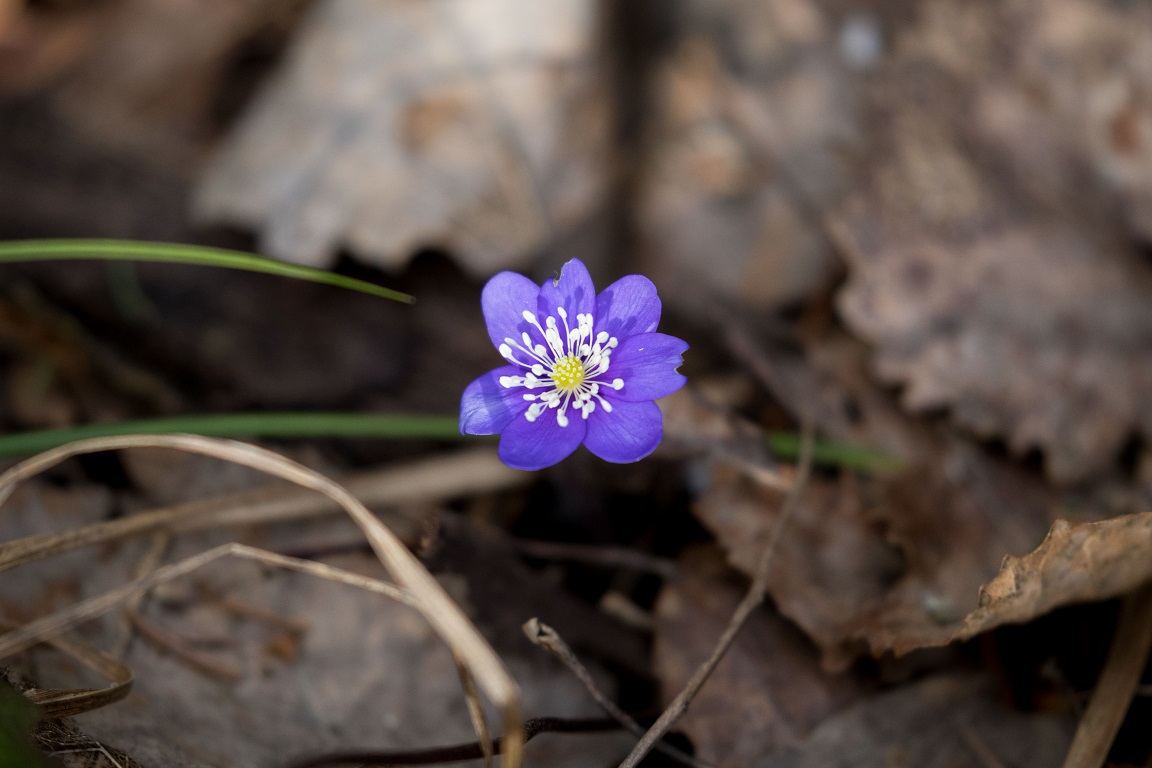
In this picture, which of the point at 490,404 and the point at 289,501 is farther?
the point at 289,501

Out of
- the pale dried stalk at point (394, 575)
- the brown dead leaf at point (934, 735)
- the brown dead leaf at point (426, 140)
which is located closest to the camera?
the pale dried stalk at point (394, 575)

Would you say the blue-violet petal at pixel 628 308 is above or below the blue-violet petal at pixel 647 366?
above

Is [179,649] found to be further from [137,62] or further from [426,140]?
[137,62]

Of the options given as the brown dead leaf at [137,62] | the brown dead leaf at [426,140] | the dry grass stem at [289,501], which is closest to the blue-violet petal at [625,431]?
the dry grass stem at [289,501]

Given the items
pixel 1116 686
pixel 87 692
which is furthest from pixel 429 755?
pixel 1116 686

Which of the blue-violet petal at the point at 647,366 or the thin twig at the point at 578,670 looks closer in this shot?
the thin twig at the point at 578,670

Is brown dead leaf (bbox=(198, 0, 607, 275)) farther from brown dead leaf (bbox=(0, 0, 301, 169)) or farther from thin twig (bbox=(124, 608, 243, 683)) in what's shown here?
thin twig (bbox=(124, 608, 243, 683))

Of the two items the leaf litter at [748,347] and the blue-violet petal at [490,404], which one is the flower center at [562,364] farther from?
the leaf litter at [748,347]

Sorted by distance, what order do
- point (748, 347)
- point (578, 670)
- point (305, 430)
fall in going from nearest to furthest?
point (578, 670)
point (305, 430)
point (748, 347)
